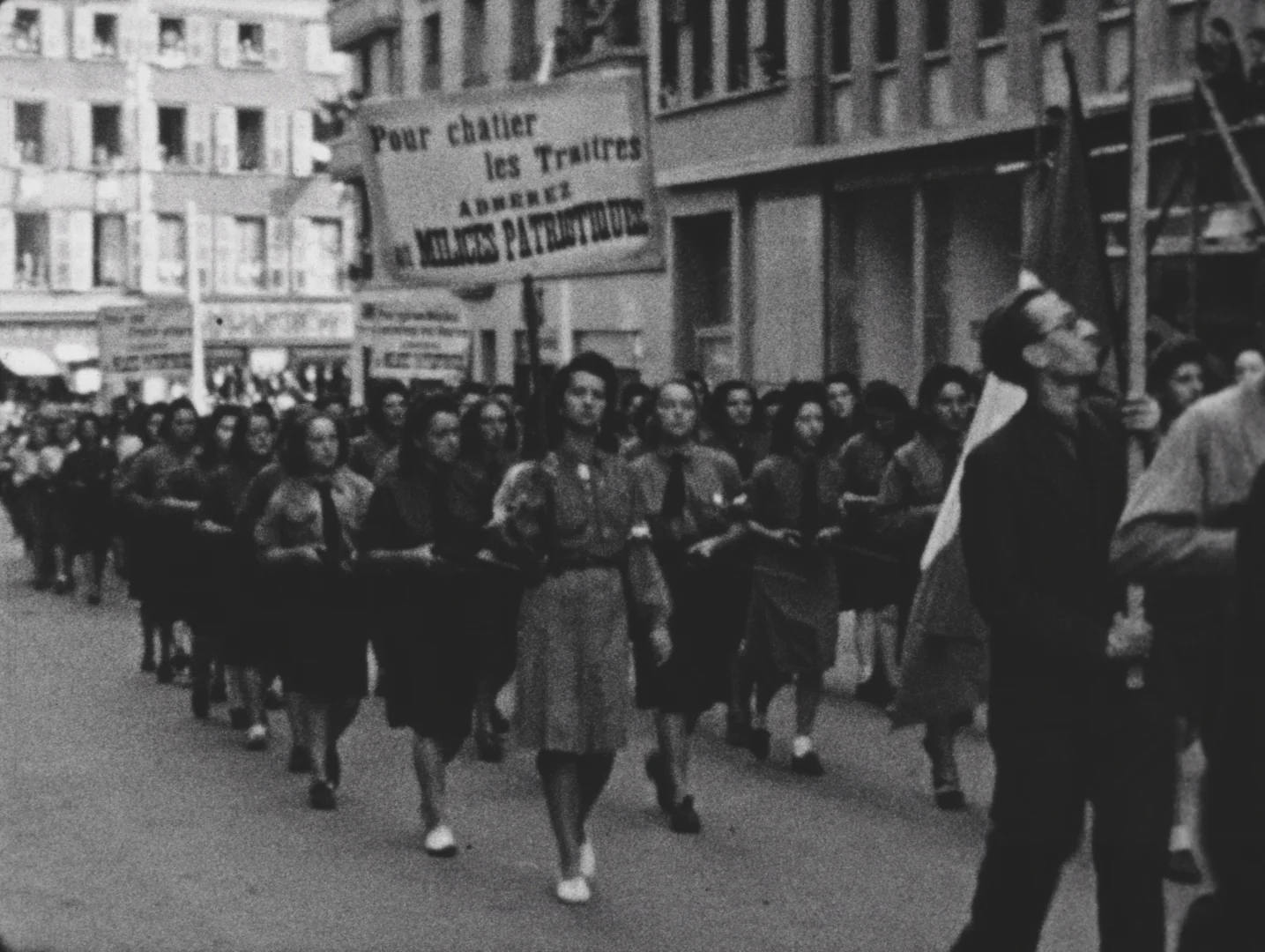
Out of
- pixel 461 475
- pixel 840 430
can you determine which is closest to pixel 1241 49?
pixel 840 430

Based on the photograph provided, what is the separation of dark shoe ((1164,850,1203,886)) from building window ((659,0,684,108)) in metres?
24.7

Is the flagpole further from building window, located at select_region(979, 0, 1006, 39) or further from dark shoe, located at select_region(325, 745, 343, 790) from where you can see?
building window, located at select_region(979, 0, 1006, 39)

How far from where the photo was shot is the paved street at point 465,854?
8.34 meters

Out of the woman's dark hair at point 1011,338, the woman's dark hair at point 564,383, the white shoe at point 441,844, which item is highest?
the woman's dark hair at point 1011,338

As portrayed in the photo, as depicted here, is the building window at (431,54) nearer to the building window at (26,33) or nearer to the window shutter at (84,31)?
the window shutter at (84,31)

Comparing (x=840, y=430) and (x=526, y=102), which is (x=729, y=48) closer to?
(x=840, y=430)

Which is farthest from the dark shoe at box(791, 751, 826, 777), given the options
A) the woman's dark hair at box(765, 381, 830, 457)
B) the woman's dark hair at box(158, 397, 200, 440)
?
the woman's dark hair at box(158, 397, 200, 440)

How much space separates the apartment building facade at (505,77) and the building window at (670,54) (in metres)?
0.37

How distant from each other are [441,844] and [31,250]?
63.3 meters

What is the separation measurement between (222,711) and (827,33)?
16.2 metres

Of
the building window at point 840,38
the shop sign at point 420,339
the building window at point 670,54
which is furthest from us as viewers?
the building window at point 670,54

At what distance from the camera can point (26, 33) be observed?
70.3 m

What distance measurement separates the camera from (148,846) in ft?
33.0

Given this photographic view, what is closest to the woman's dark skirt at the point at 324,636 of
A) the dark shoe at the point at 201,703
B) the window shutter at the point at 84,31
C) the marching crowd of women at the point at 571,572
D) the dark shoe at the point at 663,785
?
the marching crowd of women at the point at 571,572
